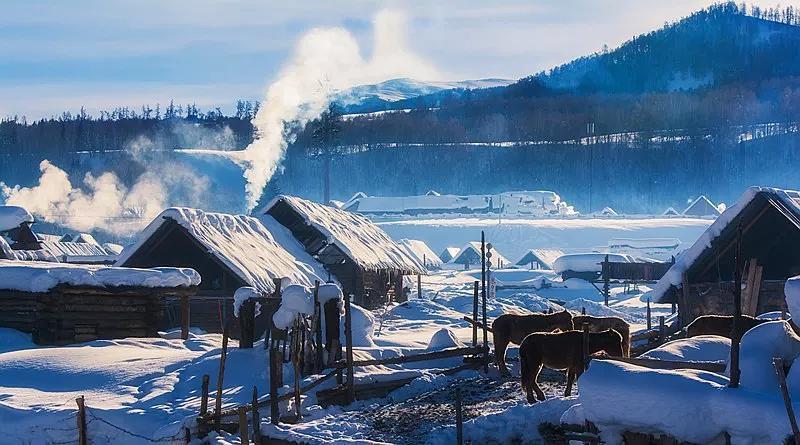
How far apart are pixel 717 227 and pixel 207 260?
1426 cm

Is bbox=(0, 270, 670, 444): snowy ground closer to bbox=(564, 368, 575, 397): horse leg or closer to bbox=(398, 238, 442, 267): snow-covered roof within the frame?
bbox=(564, 368, 575, 397): horse leg

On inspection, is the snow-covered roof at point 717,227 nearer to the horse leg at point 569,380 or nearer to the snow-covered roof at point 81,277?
the horse leg at point 569,380

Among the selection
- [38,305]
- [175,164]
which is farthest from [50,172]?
[38,305]

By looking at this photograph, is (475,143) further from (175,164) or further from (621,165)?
(175,164)

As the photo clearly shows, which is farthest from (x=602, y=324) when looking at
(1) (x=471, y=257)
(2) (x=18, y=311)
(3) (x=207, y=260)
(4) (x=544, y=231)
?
(4) (x=544, y=231)

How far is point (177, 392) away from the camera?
22500 mm

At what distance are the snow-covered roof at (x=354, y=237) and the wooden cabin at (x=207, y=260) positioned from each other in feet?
15.1

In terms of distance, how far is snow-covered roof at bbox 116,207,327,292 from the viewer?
33.4 m

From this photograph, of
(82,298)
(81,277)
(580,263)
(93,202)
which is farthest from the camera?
(93,202)

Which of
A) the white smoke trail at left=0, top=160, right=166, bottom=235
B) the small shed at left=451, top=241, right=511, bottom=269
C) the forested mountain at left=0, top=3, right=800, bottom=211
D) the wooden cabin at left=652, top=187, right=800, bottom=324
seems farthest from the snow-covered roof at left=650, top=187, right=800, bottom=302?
the forested mountain at left=0, top=3, right=800, bottom=211

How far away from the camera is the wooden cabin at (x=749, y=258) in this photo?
25.6 metres

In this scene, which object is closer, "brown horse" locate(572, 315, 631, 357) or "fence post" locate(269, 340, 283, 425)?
"fence post" locate(269, 340, 283, 425)

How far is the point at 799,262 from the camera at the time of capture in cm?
2598

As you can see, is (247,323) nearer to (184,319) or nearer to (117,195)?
(184,319)
